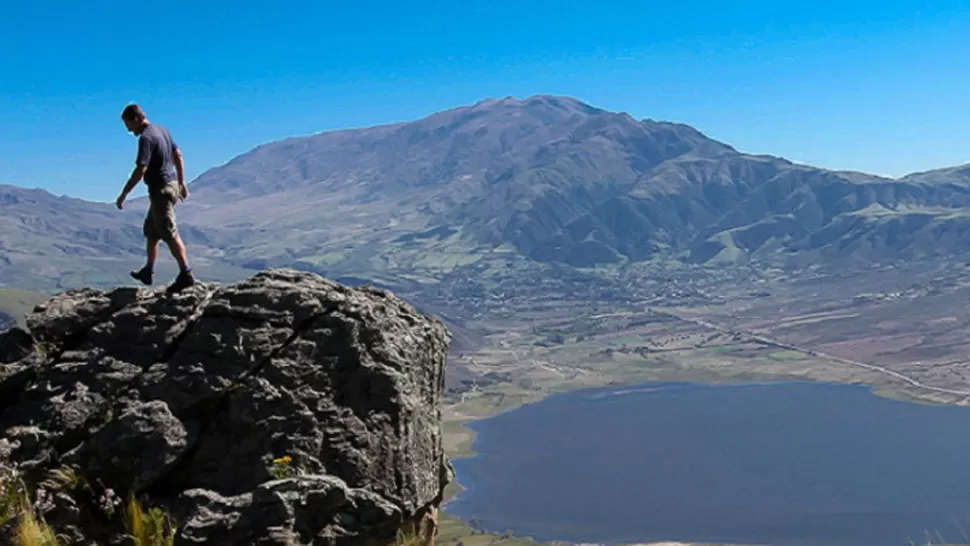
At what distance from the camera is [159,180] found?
45.0 feet

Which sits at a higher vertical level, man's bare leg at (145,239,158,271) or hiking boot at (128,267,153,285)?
man's bare leg at (145,239,158,271)

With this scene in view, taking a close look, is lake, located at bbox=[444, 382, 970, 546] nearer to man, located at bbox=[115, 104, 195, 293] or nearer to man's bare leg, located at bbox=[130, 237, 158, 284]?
man's bare leg, located at bbox=[130, 237, 158, 284]

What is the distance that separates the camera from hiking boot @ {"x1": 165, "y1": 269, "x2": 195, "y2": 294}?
43.4 ft

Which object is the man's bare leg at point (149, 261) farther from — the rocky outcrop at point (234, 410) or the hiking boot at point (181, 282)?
the rocky outcrop at point (234, 410)

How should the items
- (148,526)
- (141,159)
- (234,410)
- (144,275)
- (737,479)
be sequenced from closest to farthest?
(148,526), (234,410), (141,159), (144,275), (737,479)

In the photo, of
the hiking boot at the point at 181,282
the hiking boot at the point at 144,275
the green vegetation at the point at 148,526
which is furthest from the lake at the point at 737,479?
the green vegetation at the point at 148,526

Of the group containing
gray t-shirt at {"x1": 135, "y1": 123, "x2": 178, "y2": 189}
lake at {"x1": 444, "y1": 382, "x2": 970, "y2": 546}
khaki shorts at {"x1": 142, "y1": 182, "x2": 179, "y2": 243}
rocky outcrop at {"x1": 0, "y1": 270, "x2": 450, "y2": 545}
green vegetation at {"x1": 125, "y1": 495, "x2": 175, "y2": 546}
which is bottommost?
lake at {"x1": 444, "y1": 382, "x2": 970, "y2": 546}

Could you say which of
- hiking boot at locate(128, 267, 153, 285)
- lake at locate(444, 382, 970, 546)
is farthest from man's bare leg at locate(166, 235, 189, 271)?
lake at locate(444, 382, 970, 546)

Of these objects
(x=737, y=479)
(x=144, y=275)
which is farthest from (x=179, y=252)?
(x=737, y=479)

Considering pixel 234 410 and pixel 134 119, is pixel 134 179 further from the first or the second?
pixel 234 410

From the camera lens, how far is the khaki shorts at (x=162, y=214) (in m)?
13.7

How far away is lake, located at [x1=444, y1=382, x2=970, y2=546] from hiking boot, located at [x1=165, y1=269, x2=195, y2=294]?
10945 centimetres

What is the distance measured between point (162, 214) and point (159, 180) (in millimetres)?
529

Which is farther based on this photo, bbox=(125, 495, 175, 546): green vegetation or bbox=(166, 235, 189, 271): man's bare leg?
bbox=(166, 235, 189, 271): man's bare leg
